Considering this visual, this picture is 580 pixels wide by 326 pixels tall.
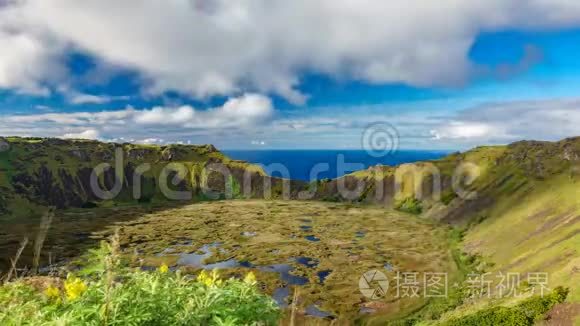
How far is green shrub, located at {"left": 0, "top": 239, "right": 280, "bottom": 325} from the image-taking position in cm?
654

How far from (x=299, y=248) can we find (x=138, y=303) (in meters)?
128

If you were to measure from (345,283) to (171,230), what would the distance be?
8989cm

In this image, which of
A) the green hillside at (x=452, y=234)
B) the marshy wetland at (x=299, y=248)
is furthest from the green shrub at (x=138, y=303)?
the marshy wetland at (x=299, y=248)

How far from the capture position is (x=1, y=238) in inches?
5822

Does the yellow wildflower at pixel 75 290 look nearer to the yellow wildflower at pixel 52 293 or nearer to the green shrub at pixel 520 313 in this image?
the yellow wildflower at pixel 52 293

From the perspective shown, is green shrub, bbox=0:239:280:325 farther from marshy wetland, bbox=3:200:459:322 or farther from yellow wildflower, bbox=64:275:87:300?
marshy wetland, bbox=3:200:459:322

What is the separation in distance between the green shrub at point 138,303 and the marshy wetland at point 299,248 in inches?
2419

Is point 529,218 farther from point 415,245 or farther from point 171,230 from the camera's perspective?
point 171,230

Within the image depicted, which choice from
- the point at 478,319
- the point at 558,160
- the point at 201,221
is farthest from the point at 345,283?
the point at 558,160

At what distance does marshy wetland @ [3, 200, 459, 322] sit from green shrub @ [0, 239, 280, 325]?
202 ft

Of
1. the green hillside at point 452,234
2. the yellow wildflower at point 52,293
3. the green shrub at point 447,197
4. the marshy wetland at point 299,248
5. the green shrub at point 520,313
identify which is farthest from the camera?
the green shrub at point 447,197

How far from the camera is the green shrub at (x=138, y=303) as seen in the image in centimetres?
654

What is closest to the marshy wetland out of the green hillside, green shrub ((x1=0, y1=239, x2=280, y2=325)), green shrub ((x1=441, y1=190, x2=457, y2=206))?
the green hillside

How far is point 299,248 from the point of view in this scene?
132 m
